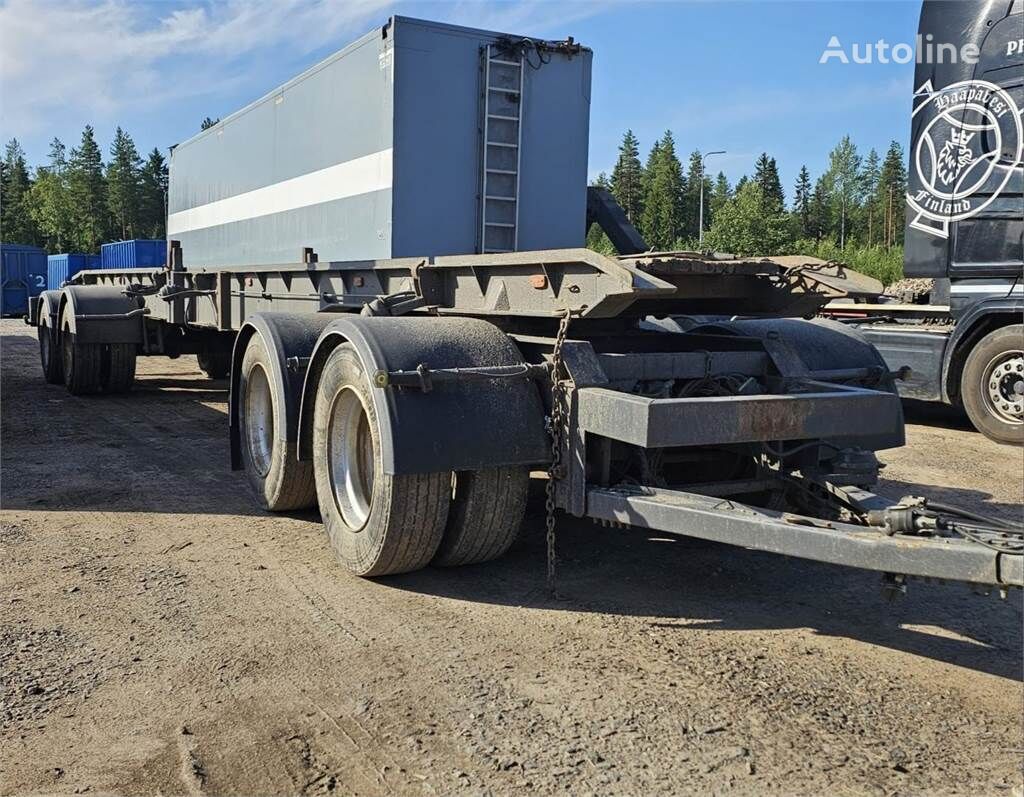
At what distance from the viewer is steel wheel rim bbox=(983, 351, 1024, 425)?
28.7ft

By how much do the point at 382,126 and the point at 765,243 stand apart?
1755 inches

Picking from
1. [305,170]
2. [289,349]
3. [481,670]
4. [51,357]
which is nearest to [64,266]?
[51,357]

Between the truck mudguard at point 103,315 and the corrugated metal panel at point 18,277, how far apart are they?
85.4 feet

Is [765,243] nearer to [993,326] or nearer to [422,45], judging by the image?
[993,326]

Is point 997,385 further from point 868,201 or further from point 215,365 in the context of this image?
point 868,201

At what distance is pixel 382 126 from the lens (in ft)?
23.9

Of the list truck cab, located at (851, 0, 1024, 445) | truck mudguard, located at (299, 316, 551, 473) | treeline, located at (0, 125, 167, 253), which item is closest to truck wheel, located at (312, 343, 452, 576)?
truck mudguard, located at (299, 316, 551, 473)

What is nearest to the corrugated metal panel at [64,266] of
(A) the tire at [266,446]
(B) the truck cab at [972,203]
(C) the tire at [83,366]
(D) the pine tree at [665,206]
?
(C) the tire at [83,366]

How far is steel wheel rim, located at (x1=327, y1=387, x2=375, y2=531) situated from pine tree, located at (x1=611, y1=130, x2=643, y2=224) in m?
81.4

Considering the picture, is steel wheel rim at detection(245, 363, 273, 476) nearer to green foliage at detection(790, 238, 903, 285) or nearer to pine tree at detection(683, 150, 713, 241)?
green foliage at detection(790, 238, 903, 285)

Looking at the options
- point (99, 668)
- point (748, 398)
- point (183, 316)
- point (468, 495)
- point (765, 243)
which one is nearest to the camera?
point (99, 668)

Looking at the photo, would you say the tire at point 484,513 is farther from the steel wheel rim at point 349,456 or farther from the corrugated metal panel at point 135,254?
the corrugated metal panel at point 135,254

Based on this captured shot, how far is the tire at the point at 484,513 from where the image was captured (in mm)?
4477

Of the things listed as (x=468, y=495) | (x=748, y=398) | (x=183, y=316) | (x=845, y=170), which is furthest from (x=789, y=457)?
(x=845, y=170)
